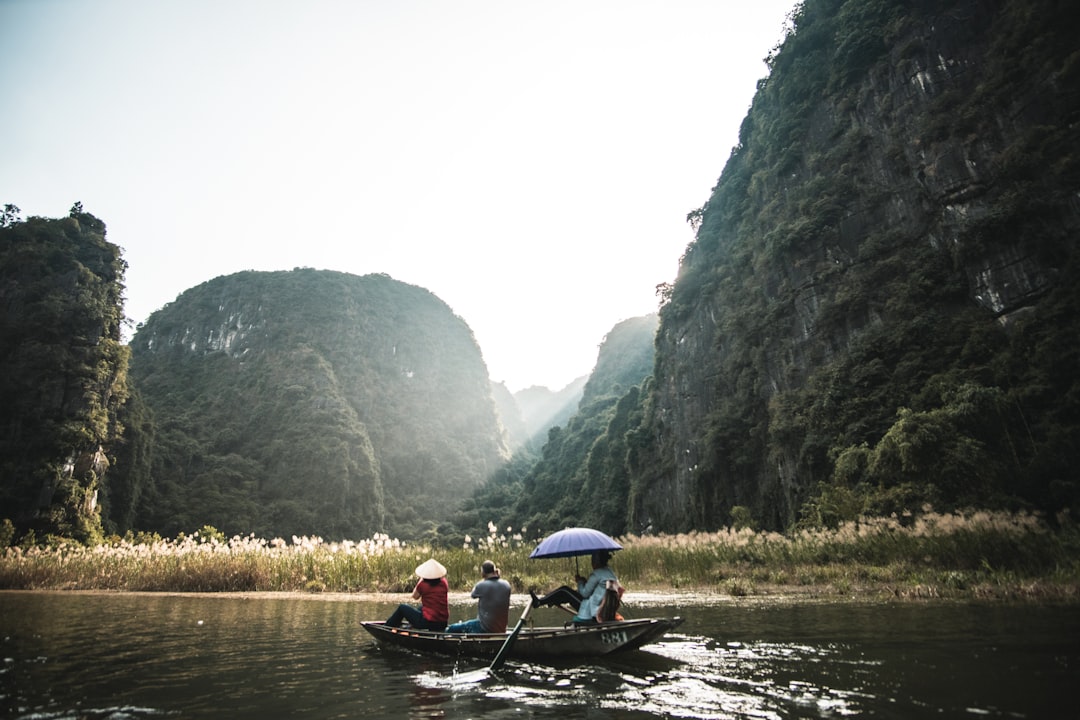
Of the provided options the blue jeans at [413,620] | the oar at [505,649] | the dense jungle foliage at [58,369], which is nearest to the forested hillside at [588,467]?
the dense jungle foliage at [58,369]

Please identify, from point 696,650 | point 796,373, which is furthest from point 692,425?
point 696,650

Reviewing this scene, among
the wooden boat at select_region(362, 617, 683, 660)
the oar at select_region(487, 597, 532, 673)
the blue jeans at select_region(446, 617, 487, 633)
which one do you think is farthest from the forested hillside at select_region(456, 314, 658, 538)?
the oar at select_region(487, 597, 532, 673)

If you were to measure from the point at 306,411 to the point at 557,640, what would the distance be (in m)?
92.0

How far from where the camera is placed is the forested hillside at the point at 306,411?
236 feet

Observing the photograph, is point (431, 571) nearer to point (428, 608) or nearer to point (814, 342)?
point (428, 608)

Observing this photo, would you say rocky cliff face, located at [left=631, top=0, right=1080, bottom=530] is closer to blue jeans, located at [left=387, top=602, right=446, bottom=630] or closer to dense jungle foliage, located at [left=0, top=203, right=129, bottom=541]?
blue jeans, located at [left=387, top=602, right=446, bottom=630]

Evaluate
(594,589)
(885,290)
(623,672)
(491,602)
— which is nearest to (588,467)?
(885,290)

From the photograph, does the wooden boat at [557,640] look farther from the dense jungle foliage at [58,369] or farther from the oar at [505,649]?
the dense jungle foliage at [58,369]

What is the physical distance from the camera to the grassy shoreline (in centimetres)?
1294

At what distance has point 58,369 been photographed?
43.1 m

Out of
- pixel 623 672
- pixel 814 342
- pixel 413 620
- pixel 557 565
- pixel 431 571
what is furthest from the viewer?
pixel 814 342

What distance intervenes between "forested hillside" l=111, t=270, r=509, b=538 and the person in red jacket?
57.3 meters

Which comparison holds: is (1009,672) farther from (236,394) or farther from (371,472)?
(236,394)

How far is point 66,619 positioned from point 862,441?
96.7 feet
